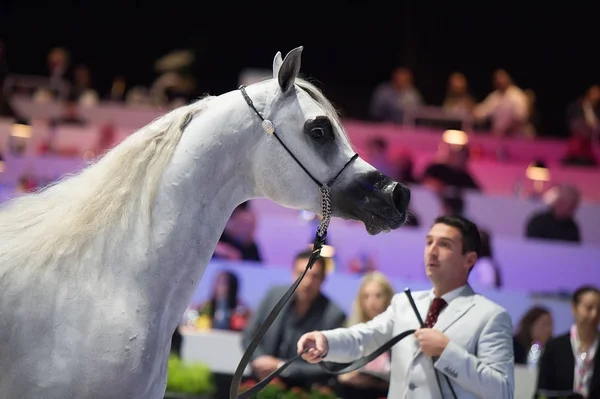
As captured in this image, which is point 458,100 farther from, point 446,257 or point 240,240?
point 446,257

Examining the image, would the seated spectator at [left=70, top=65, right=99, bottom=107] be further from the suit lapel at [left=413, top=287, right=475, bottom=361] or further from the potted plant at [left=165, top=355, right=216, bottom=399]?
the suit lapel at [left=413, top=287, right=475, bottom=361]

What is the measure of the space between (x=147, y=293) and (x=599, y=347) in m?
3.61

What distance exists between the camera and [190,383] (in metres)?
5.45

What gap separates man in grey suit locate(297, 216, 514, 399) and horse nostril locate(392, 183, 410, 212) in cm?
75

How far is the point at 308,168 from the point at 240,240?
508 cm

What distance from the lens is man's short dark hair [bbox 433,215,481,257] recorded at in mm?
3951

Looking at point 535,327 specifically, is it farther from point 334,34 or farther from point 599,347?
point 334,34

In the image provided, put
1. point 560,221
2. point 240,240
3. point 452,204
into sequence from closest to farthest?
point 240,240 < point 560,221 < point 452,204

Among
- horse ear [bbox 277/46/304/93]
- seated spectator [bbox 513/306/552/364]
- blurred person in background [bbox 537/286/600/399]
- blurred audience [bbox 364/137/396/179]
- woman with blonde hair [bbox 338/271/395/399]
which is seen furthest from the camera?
blurred audience [bbox 364/137/396/179]

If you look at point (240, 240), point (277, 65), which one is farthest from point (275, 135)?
point (240, 240)

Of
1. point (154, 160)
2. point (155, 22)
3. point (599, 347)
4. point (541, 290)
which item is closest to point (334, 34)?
point (155, 22)

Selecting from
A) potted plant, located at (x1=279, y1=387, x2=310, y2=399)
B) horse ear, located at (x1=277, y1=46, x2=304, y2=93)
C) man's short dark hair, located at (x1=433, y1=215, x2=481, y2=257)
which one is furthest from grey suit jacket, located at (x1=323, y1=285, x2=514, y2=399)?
potted plant, located at (x1=279, y1=387, x2=310, y2=399)

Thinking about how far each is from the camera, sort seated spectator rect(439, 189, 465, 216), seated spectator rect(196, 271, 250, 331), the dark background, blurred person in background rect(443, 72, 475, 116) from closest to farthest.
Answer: seated spectator rect(196, 271, 250, 331)
seated spectator rect(439, 189, 465, 216)
blurred person in background rect(443, 72, 475, 116)
the dark background

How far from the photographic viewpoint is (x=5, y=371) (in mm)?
2721
